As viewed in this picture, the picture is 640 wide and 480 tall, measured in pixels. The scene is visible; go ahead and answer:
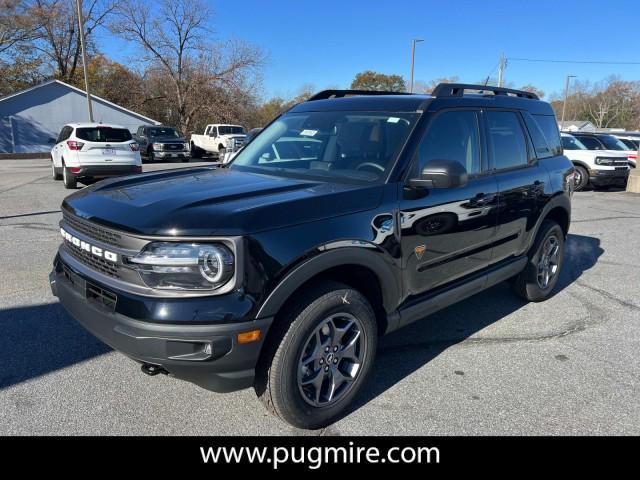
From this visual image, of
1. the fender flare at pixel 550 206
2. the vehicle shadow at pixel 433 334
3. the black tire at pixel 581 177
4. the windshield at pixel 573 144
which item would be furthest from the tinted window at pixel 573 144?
the fender flare at pixel 550 206

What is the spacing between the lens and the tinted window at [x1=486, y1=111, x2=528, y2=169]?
3873mm

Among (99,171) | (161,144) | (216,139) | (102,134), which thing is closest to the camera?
(99,171)

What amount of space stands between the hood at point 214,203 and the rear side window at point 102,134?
33.9 feet

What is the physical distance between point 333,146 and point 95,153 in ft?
34.6

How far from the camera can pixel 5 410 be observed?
280 cm

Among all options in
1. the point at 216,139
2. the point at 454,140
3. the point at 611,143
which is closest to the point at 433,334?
the point at 454,140

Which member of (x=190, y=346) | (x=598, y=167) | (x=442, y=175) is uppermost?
(x=442, y=175)

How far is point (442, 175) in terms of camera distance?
9.36 ft

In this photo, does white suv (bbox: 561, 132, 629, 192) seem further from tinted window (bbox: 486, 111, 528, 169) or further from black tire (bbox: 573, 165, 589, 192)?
tinted window (bbox: 486, 111, 528, 169)

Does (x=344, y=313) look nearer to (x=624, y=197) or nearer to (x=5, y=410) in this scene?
(x=5, y=410)

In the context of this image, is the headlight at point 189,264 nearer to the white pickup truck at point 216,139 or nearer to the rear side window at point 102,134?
the rear side window at point 102,134

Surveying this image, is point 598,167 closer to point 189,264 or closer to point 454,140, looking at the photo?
point 454,140

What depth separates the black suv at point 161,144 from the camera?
2238cm
